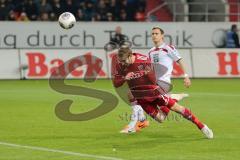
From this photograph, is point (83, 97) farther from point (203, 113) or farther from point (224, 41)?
point (224, 41)

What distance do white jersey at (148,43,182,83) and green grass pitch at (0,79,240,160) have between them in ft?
3.74

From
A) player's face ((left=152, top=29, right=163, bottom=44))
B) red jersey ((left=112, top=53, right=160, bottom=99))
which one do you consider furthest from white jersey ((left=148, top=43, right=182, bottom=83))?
red jersey ((left=112, top=53, right=160, bottom=99))

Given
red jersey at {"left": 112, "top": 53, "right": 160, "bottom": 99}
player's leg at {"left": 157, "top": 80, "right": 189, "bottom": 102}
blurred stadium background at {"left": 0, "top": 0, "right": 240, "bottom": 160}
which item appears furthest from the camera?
player's leg at {"left": 157, "top": 80, "right": 189, "bottom": 102}

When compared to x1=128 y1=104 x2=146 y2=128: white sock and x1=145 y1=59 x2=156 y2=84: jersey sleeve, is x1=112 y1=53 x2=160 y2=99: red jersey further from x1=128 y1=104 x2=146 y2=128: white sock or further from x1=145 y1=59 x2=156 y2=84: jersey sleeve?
x1=128 y1=104 x2=146 y2=128: white sock

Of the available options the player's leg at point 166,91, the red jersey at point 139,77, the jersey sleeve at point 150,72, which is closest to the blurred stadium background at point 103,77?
the player's leg at point 166,91

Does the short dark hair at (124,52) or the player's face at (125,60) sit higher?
the short dark hair at (124,52)

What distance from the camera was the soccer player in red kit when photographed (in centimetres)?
1359

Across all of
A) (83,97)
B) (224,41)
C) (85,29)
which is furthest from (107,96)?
(224,41)

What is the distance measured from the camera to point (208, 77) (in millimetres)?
32969

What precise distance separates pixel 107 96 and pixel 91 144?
10767 mm

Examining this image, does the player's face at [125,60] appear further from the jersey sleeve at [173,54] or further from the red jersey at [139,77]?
the jersey sleeve at [173,54]

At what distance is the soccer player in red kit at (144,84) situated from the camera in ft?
44.6

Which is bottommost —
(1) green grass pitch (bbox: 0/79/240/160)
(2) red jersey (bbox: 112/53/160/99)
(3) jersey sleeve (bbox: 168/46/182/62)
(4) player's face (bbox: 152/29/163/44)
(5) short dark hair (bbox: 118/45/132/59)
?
(1) green grass pitch (bbox: 0/79/240/160)

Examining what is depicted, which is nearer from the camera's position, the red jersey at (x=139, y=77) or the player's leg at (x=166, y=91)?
the red jersey at (x=139, y=77)
